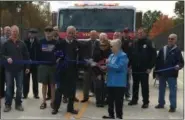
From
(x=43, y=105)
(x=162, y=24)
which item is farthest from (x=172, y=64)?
(x=162, y=24)

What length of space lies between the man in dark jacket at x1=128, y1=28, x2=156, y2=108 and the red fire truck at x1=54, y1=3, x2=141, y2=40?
3.31 m

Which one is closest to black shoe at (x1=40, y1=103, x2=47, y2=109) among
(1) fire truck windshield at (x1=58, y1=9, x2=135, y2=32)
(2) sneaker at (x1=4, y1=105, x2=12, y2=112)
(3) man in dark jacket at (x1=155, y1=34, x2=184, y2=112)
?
(2) sneaker at (x1=4, y1=105, x2=12, y2=112)

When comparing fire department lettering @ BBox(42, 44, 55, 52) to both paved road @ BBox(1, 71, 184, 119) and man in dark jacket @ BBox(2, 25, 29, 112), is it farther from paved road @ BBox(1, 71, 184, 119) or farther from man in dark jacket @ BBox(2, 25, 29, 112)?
paved road @ BBox(1, 71, 184, 119)

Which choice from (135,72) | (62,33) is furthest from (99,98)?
(62,33)

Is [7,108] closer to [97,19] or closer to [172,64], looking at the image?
[172,64]

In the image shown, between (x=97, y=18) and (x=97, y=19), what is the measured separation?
0.16 ft

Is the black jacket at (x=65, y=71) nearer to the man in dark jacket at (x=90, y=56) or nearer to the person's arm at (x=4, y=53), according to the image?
the man in dark jacket at (x=90, y=56)

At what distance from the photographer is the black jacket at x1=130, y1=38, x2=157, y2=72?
10.1 metres

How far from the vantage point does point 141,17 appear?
14102 mm

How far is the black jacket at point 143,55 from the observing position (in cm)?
1014

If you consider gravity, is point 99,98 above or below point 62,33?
below

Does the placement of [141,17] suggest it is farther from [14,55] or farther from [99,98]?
[14,55]

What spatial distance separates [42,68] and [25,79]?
1.75 meters

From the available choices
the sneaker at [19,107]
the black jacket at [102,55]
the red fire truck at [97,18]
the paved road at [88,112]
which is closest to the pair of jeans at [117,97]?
the paved road at [88,112]
